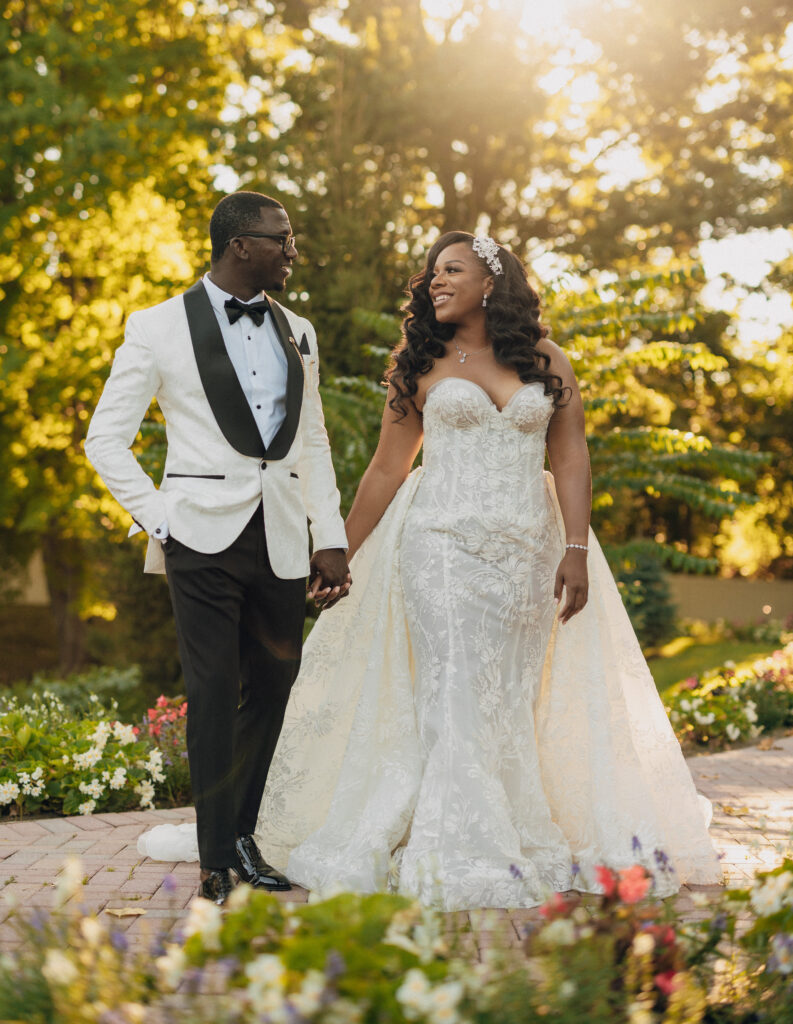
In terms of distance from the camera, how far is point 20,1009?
2.28 meters

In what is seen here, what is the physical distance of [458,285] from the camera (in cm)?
460

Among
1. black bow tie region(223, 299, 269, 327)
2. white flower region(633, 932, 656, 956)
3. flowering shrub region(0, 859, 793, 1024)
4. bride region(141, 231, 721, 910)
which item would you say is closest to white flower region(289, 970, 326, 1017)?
flowering shrub region(0, 859, 793, 1024)

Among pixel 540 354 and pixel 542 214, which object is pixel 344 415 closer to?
pixel 540 354

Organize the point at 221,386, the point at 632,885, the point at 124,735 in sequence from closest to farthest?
the point at 632,885 → the point at 221,386 → the point at 124,735

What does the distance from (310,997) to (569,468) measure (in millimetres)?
2996

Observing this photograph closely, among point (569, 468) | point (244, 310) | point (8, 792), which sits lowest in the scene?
point (8, 792)

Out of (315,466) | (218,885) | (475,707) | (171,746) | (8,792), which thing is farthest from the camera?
(171,746)

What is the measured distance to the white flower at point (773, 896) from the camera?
104 inches

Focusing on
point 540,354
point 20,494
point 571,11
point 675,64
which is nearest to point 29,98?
point 20,494

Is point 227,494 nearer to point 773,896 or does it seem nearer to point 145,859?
point 145,859

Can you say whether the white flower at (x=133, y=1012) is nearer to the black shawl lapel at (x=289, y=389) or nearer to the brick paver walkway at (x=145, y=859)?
the brick paver walkway at (x=145, y=859)

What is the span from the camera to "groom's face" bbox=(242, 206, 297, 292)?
4.11 m

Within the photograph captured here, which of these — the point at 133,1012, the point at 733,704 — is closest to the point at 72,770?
the point at 133,1012

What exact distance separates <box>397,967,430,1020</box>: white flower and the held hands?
2433 millimetres
